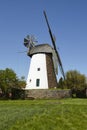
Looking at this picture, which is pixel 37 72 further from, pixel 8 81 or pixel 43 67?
pixel 8 81

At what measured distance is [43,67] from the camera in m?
58.8

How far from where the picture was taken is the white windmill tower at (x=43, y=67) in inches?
2283

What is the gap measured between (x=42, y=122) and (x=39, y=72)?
40.9 meters

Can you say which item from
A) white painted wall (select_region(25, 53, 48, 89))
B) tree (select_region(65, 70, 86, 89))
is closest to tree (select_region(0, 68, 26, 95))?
white painted wall (select_region(25, 53, 48, 89))

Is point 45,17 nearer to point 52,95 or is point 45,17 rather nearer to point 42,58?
point 42,58

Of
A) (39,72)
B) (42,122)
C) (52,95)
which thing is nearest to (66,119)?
(42,122)

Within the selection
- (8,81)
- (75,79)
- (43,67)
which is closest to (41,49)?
(43,67)

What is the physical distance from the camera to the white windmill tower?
58.0 metres

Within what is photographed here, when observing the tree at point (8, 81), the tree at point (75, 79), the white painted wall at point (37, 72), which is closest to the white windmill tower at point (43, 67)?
the white painted wall at point (37, 72)

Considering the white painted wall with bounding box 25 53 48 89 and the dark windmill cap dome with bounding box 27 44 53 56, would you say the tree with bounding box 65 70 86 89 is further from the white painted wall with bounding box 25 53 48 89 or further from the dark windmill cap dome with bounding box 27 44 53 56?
the white painted wall with bounding box 25 53 48 89

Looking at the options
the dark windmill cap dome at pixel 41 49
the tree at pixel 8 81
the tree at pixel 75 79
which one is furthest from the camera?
the tree at pixel 75 79

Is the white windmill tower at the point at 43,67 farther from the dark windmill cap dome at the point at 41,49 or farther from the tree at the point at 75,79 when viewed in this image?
the tree at the point at 75,79

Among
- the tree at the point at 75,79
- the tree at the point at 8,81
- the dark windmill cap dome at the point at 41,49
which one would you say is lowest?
the tree at the point at 8,81

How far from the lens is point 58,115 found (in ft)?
66.1
